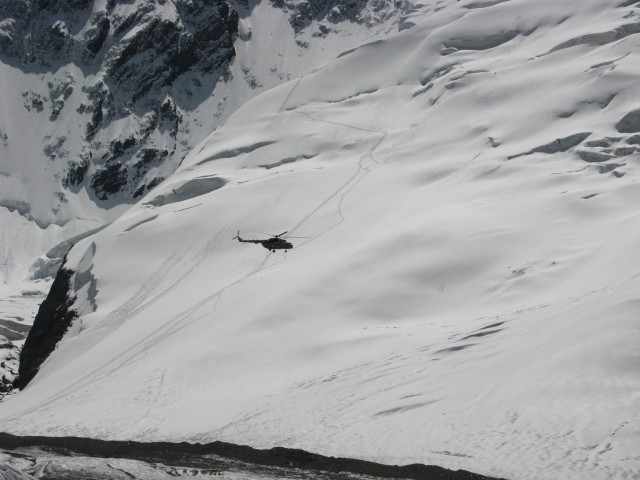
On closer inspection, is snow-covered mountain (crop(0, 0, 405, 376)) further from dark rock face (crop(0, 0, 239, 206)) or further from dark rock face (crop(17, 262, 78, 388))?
dark rock face (crop(17, 262, 78, 388))

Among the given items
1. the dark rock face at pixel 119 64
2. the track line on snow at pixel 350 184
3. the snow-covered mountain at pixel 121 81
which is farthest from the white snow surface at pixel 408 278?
the dark rock face at pixel 119 64

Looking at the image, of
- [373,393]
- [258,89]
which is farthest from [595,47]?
[258,89]

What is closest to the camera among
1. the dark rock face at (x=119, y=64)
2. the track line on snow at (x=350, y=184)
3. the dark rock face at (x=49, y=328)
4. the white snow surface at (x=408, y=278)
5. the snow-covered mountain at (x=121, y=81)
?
the white snow surface at (x=408, y=278)

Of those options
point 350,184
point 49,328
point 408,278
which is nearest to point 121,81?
point 49,328

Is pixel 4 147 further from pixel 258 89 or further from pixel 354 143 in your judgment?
pixel 354 143

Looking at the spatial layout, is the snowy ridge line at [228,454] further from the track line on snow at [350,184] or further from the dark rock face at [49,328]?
the track line on snow at [350,184]

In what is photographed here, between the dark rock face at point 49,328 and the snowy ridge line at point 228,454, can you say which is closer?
the snowy ridge line at point 228,454
